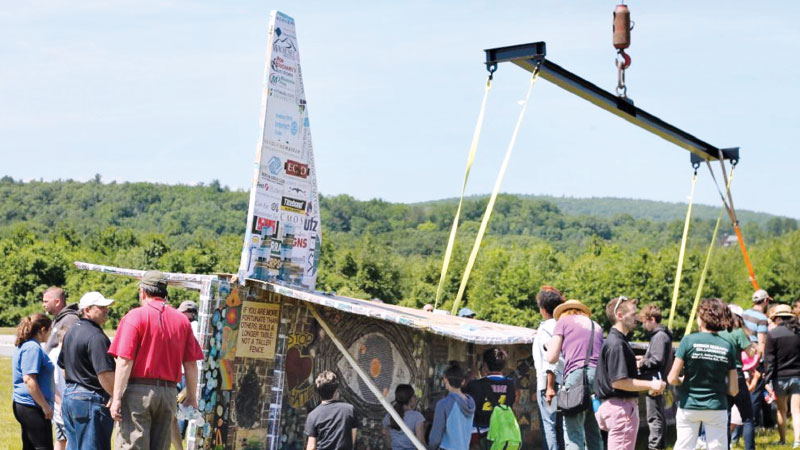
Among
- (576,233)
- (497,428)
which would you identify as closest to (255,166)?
(497,428)

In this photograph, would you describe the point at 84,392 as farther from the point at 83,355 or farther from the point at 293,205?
the point at 293,205

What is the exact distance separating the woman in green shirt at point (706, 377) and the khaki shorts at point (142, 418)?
4.29 m

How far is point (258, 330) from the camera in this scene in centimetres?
908

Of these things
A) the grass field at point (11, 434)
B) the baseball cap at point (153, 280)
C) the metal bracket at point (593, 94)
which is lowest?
the grass field at point (11, 434)

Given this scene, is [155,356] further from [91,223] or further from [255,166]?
[91,223]

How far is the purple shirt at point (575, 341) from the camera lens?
8.24m

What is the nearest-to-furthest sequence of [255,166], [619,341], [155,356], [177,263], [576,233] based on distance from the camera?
[155,356] → [619,341] → [255,166] → [177,263] → [576,233]

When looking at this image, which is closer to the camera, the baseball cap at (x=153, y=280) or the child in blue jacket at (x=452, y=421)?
the baseball cap at (x=153, y=280)

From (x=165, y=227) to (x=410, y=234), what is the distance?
Result: 31.1 metres

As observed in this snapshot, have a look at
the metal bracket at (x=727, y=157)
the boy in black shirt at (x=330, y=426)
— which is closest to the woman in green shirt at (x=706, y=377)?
the boy in black shirt at (x=330, y=426)

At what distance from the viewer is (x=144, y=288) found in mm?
7086

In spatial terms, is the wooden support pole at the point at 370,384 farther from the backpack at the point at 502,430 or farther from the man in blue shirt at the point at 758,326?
the man in blue shirt at the point at 758,326

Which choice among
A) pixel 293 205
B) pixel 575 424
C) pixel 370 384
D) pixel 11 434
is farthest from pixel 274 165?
pixel 11 434

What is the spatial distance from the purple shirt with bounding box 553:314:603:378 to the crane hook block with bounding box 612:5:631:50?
541 centimetres
